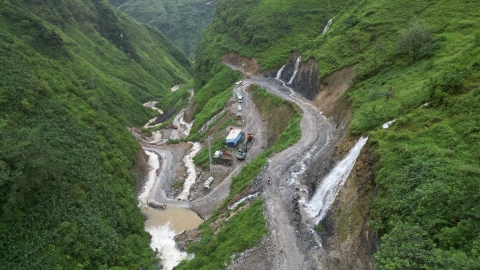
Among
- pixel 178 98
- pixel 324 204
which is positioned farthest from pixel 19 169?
pixel 178 98

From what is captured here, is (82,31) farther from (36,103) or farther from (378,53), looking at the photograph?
(378,53)

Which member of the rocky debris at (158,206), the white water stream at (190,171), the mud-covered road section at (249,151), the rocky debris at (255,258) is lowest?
the white water stream at (190,171)

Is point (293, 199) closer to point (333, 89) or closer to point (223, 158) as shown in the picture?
point (223, 158)

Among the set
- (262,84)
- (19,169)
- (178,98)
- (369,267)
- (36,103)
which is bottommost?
(178,98)

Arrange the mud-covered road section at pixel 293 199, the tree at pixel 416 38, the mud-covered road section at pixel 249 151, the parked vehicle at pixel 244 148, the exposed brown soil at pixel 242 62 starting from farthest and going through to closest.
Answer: the exposed brown soil at pixel 242 62, the parked vehicle at pixel 244 148, the mud-covered road section at pixel 249 151, the tree at pixel 416 38, the mud-covered road section at pixel 293 199

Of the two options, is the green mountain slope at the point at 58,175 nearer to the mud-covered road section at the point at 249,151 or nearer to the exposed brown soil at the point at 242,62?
the mud-covered road section at the point at 249,151

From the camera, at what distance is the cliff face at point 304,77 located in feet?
215

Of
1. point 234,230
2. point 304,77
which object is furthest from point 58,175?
point 304,77

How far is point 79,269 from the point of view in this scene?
28297 mm

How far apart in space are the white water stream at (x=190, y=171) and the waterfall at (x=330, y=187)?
87.5 ft

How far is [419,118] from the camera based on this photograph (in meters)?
28.2

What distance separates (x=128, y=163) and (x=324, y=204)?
38.8 metres

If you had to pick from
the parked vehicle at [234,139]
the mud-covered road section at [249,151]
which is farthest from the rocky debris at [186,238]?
the parked vehicle at [234,139]

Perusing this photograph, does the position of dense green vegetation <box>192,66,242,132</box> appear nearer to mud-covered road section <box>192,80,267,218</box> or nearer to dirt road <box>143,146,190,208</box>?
mud-covered road section <box>192,80,267,218</box>
